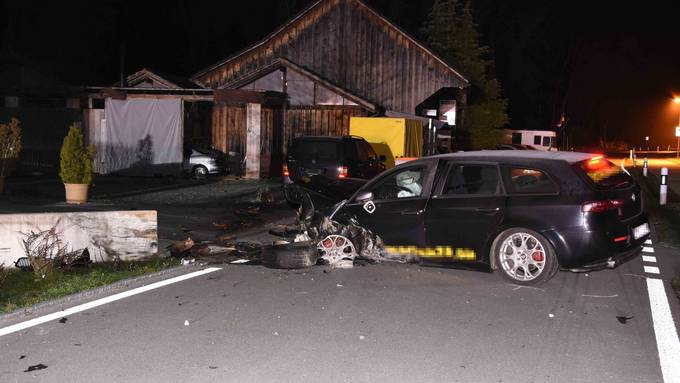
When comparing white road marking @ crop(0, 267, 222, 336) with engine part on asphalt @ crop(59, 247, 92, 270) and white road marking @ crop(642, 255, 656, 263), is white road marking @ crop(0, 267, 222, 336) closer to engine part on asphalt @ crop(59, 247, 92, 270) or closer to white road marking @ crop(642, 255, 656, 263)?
engine part on asphalt @ crop(59, 247, 92, 270)

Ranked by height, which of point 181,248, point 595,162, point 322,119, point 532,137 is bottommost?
point 181,248

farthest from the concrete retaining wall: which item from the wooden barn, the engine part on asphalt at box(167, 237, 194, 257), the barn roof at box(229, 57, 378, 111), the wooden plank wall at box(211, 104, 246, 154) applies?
the barn roof at box(229, 57, 378, 111)

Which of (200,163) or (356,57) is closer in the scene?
(200,163)

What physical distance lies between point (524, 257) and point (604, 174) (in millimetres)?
1377

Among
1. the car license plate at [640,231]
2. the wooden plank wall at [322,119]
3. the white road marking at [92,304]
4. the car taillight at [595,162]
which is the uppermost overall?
the wooden plank wall at [322,119]

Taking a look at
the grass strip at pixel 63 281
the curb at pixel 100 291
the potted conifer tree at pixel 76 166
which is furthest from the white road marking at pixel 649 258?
the potted conifer tree at pixel 76 166

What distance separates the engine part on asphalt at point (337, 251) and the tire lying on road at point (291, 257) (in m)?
0.15

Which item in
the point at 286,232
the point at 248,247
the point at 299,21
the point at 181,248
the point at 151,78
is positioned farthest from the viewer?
the point at 299,21

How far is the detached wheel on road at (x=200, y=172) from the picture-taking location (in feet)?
78.6

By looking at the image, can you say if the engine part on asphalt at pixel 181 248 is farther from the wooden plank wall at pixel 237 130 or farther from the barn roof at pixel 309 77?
the barn roof at pixel 309 77

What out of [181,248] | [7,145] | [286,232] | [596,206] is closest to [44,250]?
[181,248]

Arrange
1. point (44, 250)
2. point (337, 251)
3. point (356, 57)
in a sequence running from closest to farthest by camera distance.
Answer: point (44, 250), point (337, 251), point (356, 57)

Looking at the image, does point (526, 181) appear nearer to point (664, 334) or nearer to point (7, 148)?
point (664, 334)

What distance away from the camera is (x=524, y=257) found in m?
8.12
